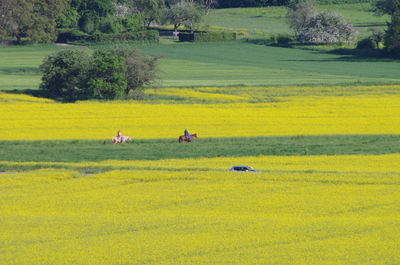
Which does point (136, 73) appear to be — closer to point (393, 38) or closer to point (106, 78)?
point (106, 78)

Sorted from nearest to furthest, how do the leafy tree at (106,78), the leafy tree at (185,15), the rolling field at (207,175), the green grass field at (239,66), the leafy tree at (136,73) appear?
the rolling field at (207,175) < the leafy tree at (106,78) < the leafy tree at (136,73) < the green grass field at (239,66) < the leafy tree at (185,15)

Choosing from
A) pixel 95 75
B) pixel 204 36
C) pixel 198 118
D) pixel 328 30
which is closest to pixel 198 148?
pixel 198 118

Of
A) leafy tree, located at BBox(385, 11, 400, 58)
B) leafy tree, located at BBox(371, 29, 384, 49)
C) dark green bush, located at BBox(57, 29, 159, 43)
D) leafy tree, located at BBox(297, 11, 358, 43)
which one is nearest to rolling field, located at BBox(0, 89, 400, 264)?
leafy tree, located at BBox(385, 11, 400, 58)

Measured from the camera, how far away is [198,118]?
192 ft

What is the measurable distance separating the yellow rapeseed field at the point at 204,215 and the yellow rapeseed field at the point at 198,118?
13360 millimetres

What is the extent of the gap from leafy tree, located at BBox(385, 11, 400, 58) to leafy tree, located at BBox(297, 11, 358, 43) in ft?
43.0

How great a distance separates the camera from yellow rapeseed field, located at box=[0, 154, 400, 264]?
915 inches

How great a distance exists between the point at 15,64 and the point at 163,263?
8227cm

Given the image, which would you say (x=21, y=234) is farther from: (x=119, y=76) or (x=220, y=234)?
(x=119, y=76)

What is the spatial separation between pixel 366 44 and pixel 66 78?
62.7 meters

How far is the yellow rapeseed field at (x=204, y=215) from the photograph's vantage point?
23234mm

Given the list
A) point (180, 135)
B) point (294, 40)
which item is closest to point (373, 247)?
point (180, 135)

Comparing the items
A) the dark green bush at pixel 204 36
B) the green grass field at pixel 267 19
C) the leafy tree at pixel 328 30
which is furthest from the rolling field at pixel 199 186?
the green grass field at pixel 267 19

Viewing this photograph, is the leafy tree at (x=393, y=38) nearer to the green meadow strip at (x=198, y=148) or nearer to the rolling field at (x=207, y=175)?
the rolling field at (x=207, y=175)
